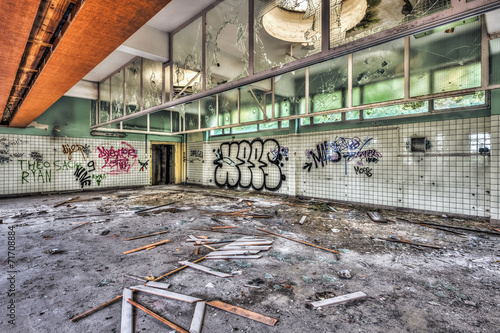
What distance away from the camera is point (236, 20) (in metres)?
3.14

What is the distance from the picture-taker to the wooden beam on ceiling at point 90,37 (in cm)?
195

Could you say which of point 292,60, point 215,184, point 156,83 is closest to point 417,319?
point 292,60

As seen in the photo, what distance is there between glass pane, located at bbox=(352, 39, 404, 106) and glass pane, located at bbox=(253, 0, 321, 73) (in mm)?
2523

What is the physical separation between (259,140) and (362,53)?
469 cm

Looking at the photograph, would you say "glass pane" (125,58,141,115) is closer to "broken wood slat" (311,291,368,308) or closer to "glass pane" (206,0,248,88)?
"glass pane" (206,0,248,88)

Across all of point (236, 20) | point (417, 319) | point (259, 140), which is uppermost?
point (236, 20)

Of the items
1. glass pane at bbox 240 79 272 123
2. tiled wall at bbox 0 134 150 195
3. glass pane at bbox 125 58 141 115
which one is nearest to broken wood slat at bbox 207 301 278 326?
glass pane at bbox 125 58 141 115

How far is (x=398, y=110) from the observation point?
548 centimetres

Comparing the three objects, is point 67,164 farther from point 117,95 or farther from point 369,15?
point 369,15

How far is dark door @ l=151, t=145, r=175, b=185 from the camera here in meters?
11.5

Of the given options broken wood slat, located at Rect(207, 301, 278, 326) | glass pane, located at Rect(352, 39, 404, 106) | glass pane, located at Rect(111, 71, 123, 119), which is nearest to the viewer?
broken wood slat, located at Rect(207, 301, 278, 326)

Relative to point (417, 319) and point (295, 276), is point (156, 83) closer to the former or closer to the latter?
point (295, 276)

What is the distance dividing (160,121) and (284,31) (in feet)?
28.5

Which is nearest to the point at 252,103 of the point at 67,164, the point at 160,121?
the point at 160,121
